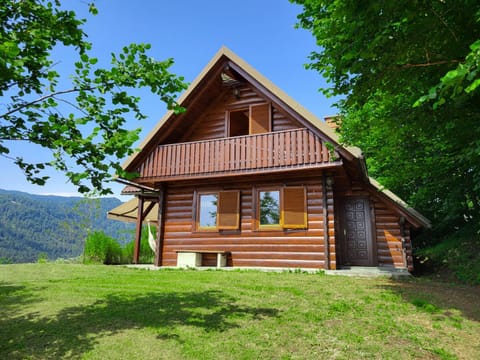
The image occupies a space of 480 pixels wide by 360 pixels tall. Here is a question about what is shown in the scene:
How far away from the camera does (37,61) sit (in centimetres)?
415

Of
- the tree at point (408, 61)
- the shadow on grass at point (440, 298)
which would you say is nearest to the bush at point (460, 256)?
the shadow on grass at point (440, 298)

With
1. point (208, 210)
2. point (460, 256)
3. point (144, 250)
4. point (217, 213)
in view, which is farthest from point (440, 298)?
point (144, 250)

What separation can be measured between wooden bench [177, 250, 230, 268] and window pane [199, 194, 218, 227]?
1208 millimetres

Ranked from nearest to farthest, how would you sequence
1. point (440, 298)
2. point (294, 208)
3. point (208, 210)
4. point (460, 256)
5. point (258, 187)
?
point (440, 298) → point (460, 256) → point (294, 208) → point (258, 187) → point (208, 210)

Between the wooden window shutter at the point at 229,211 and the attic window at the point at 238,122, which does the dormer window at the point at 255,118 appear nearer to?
the attic window at the point at 238,122

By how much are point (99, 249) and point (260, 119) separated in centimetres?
879

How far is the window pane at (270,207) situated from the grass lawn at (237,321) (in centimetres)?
395

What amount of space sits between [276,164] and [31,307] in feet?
23.8

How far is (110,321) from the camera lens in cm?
441

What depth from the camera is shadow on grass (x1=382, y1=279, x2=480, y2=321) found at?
5.33 m

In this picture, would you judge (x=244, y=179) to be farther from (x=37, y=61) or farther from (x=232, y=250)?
(x=37, y=61)

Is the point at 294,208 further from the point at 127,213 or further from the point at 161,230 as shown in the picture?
the point at 127,213

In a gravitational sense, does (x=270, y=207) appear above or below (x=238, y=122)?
below

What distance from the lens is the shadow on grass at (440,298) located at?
533cm
